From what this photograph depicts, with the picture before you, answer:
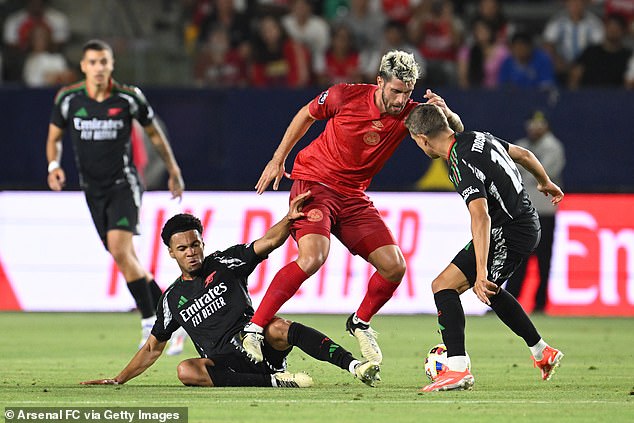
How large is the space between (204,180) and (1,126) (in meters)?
2.97

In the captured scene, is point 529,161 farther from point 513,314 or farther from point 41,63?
point 41,63

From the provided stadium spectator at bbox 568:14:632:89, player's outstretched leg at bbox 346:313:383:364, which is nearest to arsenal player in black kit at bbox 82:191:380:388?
player's outstretched leg at bbox 346:313:383:364

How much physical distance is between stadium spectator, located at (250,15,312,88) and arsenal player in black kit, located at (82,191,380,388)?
9870mm

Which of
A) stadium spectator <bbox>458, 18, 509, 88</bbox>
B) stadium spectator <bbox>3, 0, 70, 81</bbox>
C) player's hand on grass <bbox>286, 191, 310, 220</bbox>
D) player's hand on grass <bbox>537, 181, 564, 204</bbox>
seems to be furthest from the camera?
stadium spectator <bbox>3, 0, 70, 81</bbox>

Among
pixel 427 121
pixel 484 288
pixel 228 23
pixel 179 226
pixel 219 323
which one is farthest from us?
pixel 228 23

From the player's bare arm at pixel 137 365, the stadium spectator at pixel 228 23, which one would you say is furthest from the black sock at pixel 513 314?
the stadium spectator at pixel 228 23

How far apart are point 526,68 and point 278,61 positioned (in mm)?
3496

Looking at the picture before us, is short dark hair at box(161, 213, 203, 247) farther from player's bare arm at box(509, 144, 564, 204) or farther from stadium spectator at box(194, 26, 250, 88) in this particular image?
stadium spectator at box(194, 26, 250, 88)

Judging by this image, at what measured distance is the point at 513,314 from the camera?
29.7 feet

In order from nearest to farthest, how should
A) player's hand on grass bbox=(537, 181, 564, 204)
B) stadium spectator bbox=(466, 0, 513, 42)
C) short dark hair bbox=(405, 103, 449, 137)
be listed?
1. short dark hair bbox=(405, 103, 449, 137)
2. player's hand on grass bbox=(537, 181, 564, 204)
3. stadium spectator bbox=(466, 0, 513, 42)

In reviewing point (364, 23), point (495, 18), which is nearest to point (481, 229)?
point (495, 18)

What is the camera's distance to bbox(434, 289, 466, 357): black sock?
27.8 ft

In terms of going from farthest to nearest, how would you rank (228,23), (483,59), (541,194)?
1. (228,23)
2. (483,59)
3. (541,194)

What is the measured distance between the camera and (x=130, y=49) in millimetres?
19062
